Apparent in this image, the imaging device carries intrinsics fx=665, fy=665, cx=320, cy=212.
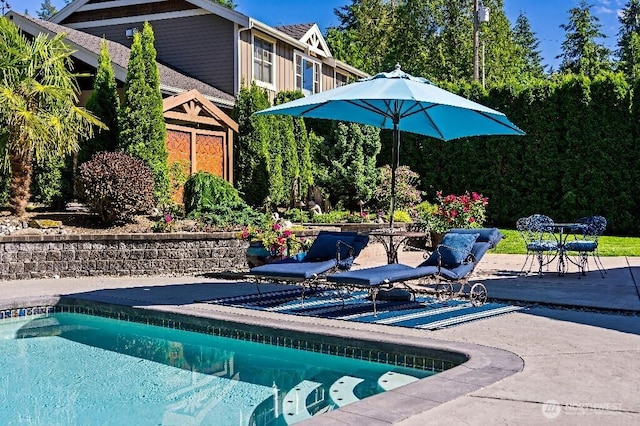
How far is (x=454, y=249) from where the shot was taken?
26.2 ft

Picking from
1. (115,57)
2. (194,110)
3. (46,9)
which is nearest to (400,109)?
(194,110)

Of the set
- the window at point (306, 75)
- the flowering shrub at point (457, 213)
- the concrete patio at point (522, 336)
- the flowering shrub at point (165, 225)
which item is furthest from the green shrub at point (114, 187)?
the window at point (306, 75)

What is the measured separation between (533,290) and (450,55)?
27.6m

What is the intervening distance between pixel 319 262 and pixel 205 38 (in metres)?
15.7

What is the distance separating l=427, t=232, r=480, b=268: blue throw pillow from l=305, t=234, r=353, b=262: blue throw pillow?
3.61ft

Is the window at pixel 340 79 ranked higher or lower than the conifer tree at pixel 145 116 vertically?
higher

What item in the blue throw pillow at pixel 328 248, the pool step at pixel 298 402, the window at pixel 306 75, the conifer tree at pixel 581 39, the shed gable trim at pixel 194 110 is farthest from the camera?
the conifer tree at pixel 581 39

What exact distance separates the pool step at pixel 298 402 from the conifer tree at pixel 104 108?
10.3 m

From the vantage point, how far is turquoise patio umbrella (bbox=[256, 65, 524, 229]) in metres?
7.66

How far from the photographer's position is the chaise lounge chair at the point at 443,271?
7168mm

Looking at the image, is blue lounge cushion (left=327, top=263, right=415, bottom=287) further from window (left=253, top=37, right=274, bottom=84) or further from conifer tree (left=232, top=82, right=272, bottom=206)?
window (left=253, top=37, right=274, bottom=84)

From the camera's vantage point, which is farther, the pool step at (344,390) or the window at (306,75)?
the window at (306,75)

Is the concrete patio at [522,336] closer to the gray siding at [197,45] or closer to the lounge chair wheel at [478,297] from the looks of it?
the lounge chair wheel at [478,297]

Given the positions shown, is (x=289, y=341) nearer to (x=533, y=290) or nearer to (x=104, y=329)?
(x=104, y=329)
